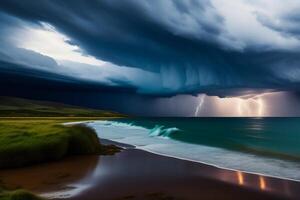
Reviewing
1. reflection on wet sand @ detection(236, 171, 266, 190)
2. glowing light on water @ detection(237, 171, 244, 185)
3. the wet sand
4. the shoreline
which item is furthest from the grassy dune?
reflection on wet sand @ detection(236, 171, 266, 190)

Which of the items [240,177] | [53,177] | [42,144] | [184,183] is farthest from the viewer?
[42,144]

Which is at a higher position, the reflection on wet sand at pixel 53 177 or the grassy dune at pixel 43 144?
the grassy dune at pixel 43 144

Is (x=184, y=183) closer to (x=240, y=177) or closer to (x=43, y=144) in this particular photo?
(x=240, y=177)

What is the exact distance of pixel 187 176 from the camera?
67.8 ft

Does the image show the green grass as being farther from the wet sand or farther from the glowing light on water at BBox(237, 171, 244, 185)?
the glowing light on water at BBox(237, 171, 244, 185)

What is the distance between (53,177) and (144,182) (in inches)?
232

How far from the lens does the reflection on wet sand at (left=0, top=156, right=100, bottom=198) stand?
652 inches

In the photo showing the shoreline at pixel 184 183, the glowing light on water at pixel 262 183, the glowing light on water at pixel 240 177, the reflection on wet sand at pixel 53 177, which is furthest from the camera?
the glowing light on water at pixel 240 177

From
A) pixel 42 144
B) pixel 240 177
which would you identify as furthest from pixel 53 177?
pixel 240 177

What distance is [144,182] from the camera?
18562 millimetres

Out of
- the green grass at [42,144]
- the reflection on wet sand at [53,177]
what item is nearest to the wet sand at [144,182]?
the reflection on wet sand at [53,177]

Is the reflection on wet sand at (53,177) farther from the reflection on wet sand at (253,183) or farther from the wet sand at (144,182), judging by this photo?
the reflection on wet sand at (253,183)

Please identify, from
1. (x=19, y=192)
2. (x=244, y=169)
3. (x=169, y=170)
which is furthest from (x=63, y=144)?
(x=19, y=192)

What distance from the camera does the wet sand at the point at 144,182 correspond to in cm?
1574
